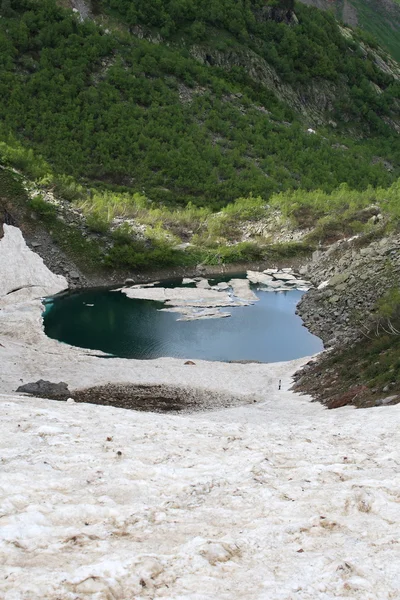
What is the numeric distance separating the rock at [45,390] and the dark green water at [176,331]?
13.2 metres

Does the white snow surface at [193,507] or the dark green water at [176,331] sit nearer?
the white snow surface at [193,507]

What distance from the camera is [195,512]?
1038cm

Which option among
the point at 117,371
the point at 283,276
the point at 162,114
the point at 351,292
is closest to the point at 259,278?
the point at 283,276

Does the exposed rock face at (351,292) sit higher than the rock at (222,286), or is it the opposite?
the exposed rock face at (351,292)

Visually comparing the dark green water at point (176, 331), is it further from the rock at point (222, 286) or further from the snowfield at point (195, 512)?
the snowfield at point (195, 512)

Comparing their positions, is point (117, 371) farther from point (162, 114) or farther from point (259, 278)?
point (162, 114)

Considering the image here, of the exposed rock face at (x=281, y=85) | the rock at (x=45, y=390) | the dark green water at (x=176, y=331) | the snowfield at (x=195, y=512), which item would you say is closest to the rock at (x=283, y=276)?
the dark green water at (x=176, y=331)

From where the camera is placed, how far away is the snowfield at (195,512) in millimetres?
7945

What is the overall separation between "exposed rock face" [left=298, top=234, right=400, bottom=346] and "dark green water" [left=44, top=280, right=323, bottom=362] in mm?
1358

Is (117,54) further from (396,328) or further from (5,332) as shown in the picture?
(396,328)

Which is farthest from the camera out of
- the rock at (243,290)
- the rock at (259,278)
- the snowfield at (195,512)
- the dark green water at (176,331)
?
the rock at (259,278)

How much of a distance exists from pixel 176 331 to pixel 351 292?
14.5 meters

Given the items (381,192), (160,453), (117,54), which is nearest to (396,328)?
(160,453)

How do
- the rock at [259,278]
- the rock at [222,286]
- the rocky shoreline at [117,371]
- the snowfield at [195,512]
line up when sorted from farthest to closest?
1. the rock at [259,278]
2. the rock at [222,286]
3. the rocky shoreline at [117,371]
4. the snowfield at [195,512]
